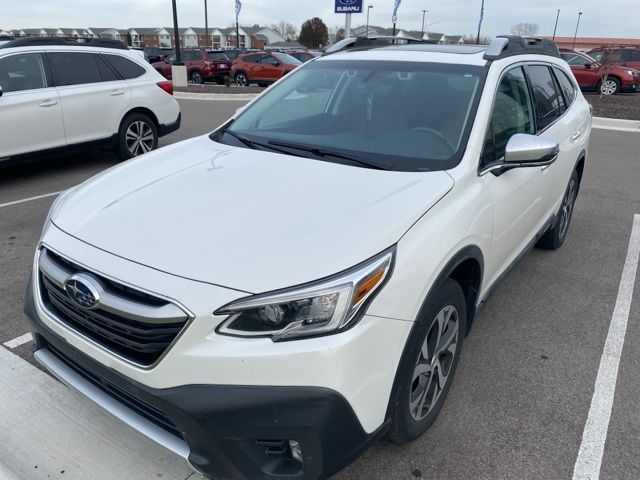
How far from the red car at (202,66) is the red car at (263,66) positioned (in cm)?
159

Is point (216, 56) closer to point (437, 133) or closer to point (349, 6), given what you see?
point (349, 6)

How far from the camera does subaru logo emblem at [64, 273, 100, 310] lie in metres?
2.02

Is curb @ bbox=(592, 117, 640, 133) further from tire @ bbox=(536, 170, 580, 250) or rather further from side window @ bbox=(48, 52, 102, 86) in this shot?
side window @ bbox=(48, 52, 102, 86)

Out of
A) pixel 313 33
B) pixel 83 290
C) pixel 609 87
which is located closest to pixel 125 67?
pixel 83 290

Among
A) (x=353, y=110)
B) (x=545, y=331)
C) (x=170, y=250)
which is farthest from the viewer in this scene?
(x=545, y=331)

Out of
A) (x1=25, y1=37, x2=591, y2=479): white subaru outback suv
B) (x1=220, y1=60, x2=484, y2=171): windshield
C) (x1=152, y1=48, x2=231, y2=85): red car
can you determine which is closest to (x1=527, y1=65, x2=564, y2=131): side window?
(x1=25, y1=37, x2=591, y2=479): white subaru outback suv

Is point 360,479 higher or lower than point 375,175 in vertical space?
lower

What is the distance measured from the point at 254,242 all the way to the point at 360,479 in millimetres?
1167

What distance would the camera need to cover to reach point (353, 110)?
10.8 ft

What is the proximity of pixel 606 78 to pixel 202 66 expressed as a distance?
56.2 ft

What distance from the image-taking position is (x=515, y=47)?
363cm

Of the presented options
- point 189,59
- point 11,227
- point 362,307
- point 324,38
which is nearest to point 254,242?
point 362,307

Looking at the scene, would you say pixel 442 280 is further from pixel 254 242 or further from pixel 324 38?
pixel 324 38

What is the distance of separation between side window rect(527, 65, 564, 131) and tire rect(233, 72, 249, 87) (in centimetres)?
2113
